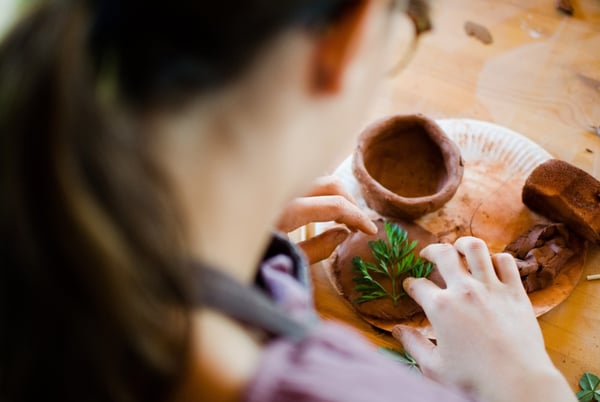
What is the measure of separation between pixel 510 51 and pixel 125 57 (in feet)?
2.91

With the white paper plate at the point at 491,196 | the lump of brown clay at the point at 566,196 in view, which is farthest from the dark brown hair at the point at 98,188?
the lump of brown clay at the point at 566,196

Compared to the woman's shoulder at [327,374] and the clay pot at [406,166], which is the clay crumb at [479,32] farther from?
the woman's shoulder at [327,374]

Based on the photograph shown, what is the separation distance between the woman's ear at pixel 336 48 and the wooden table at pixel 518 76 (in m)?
0.52

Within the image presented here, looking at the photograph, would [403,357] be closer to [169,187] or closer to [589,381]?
[589,381]

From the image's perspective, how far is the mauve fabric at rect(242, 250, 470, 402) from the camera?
36 centimetres

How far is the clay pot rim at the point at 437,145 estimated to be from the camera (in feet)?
2.52

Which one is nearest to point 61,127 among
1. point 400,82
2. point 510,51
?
point 400,82

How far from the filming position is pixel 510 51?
3.31 feet

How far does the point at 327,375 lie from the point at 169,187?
0.16 m

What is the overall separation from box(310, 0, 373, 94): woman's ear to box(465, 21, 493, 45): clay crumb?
779 mm

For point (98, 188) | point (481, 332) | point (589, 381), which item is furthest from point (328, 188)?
point (98, 188)

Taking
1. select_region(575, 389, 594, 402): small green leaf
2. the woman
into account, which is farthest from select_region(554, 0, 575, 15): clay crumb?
the woman

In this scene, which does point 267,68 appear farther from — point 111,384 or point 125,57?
point 111,384

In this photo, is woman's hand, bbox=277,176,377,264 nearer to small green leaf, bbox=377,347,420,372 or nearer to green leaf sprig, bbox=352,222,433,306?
green leaf sprig, bbox=352,222,433,306
